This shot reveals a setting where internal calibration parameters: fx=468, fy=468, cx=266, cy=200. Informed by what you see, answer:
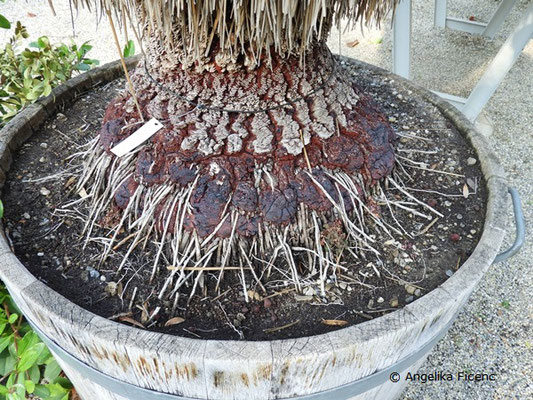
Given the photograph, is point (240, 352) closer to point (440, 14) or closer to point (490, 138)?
point (490, 138)

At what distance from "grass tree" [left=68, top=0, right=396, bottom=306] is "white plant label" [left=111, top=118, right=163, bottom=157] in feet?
0.05

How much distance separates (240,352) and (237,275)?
23 centimetres

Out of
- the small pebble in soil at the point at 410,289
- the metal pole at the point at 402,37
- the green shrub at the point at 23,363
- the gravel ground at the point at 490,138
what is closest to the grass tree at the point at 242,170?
the small pebble in soil at the point at 410,289

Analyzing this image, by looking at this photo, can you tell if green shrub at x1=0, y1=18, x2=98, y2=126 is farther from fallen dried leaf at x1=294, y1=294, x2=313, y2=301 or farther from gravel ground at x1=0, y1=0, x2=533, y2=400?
fallen dried leaf at x1=294, y1=294, x2=313, y2=301

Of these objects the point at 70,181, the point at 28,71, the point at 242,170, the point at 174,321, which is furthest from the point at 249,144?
the point at 28,71

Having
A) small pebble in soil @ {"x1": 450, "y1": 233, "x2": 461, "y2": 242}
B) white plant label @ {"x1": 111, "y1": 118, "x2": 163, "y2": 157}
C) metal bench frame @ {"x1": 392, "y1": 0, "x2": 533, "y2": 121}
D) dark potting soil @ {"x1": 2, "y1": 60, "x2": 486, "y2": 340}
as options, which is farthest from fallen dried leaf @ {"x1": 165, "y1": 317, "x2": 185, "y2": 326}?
metal bench frame @ {"x1": 392, "y1": 0, "x2": 533, "y2": 121}

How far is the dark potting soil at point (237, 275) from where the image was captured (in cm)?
88

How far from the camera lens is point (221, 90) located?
38.0 inches

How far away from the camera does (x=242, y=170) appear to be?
3.17 ft

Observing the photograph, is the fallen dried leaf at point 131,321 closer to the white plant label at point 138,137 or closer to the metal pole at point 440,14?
the white plant label at point 138,137

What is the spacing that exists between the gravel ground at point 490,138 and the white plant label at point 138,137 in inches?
10.0

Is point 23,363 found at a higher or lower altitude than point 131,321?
lower

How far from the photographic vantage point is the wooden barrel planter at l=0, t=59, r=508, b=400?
755mm

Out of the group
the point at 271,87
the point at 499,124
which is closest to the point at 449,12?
the point at 499,124
